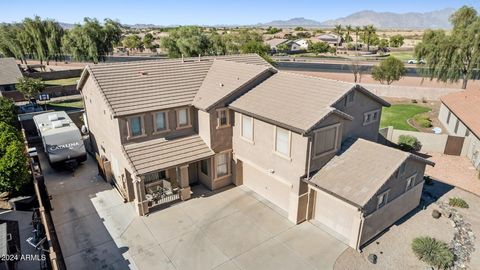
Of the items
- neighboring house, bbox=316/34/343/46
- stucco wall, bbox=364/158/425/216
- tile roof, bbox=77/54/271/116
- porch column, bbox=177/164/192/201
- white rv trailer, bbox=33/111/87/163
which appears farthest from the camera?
neighboring house, bbox=316/34/343/46

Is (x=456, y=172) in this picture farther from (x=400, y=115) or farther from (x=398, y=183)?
(x=400, y=115)

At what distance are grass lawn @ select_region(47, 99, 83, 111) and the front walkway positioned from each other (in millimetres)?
39240

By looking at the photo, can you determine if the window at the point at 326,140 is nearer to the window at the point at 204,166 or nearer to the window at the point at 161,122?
the window at the point at 204,166

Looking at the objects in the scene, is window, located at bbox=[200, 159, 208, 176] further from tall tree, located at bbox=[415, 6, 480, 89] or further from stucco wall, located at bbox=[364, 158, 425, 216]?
tall tree, located at bbox=[415, 6, 480, 89]

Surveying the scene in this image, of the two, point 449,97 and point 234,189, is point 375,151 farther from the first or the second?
point 449,97

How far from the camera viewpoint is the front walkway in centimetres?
2353

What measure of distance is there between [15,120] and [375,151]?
30510mm

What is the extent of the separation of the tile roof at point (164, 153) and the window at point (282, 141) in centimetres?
486

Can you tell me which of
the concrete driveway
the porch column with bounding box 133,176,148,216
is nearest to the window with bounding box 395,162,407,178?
the concrete driveway

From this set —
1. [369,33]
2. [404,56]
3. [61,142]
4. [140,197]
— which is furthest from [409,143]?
[369,33]

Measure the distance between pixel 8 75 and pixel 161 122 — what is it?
3649 centimetres

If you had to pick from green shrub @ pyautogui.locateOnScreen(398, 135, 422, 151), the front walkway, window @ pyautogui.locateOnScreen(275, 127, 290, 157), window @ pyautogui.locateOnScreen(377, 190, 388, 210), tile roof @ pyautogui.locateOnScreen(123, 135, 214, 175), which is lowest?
the front walkway

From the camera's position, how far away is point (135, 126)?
19.9 m

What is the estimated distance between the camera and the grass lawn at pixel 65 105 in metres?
40.1
